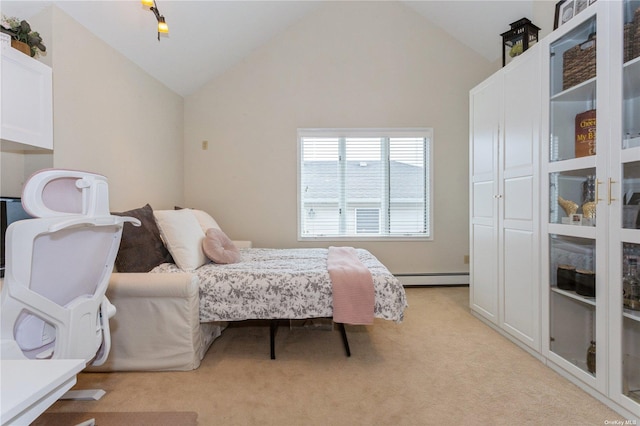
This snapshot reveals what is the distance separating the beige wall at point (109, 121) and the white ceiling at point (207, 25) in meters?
0.13

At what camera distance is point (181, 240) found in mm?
2418

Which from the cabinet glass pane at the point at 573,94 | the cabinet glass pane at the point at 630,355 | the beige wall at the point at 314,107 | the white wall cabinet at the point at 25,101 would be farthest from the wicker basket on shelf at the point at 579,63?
the white wall cabinet at the point at 25,101

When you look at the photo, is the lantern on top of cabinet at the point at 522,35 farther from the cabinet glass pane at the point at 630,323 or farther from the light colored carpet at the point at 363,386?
the light colored carpet at the point at 363,386

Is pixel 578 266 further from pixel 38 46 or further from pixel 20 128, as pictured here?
pixel 38 46

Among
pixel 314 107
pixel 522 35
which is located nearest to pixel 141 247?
pixel 314 107

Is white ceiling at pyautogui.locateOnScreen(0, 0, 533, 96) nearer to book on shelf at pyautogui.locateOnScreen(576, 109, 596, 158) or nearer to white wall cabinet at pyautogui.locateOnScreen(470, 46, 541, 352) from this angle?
white wall cabinet at pyautogui.locateOnScreen(470, 46, 541, 352)

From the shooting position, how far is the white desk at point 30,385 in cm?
60

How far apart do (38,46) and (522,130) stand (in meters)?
3.25

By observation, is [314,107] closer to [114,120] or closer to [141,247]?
[114,120]

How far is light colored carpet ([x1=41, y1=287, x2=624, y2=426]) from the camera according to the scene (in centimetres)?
161

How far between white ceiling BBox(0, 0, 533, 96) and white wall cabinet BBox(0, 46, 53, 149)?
1.79 ft

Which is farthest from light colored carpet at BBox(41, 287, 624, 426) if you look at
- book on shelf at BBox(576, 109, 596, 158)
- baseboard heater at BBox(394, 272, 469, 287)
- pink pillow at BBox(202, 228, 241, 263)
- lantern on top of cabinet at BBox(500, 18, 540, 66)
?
lantern on top of cabinet at BBox(500, 18, 540, 66)

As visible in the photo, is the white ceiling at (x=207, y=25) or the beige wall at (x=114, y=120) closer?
the beige wall at (x=114, y=120)

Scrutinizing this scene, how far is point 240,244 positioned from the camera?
3.61 meters
